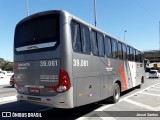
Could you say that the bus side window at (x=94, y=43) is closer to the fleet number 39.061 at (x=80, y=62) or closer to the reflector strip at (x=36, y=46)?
the fleet number 39.061 at (x=80, y=62)

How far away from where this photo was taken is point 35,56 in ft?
25.7

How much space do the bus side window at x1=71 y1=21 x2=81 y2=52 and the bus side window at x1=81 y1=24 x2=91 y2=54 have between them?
10.5 inches

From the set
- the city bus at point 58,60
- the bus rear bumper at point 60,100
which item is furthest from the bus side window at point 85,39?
the bus rear bumper at point 60,100

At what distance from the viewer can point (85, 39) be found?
326 inches

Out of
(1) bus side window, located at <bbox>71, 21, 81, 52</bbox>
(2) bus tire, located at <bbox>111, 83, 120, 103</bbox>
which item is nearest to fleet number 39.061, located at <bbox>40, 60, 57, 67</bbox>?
(1) bus side window, located at <bbox>71, 21, 81, 52</bbox>

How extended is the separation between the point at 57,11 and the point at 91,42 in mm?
1908

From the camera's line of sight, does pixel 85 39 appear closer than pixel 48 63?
No

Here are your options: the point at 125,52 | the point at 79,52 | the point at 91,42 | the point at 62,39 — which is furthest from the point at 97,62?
the point at 125,52

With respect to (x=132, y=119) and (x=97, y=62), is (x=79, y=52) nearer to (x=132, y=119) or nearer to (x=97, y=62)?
(x=97, y=62)

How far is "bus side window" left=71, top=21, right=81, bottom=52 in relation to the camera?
7.54 meters

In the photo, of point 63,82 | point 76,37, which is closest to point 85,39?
point 76,37

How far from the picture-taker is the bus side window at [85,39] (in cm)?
815

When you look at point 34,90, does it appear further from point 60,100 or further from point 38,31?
point 38,31

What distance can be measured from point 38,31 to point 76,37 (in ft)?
4.30
